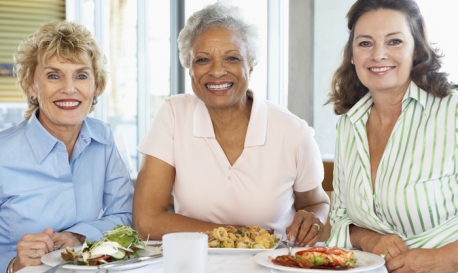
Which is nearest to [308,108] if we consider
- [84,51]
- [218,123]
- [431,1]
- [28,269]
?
[431,1]

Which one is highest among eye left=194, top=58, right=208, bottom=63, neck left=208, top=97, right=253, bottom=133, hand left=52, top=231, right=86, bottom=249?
eye left=194, top=58, right=208, bottom=63

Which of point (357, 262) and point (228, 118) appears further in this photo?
point (228, 118)

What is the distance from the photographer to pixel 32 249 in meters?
1.59

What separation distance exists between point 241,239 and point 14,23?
5.44 metres

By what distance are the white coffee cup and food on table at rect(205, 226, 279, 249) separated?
362 millimetres

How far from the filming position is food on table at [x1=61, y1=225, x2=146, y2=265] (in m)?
1.42

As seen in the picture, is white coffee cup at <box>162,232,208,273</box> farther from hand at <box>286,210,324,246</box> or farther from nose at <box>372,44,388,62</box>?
nose at <box>372,44,388,62</box>

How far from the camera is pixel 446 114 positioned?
5.68ft

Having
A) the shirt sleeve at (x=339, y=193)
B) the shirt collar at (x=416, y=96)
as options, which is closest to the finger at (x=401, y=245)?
the shirt sleeve at (x=339, y=193)

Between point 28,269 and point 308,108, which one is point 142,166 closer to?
point 28,269

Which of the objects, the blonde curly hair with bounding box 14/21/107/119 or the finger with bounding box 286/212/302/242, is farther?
the blonde curly hair with bounding box 14/21/107/119

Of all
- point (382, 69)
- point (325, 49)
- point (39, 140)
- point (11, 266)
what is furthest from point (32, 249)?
point (325, 49)

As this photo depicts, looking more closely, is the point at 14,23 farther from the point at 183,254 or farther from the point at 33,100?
the point at 183,254

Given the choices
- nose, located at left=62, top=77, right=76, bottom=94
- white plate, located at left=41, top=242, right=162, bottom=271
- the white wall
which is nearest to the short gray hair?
nose, located at left=62, top=77, right=76, bottom=94
